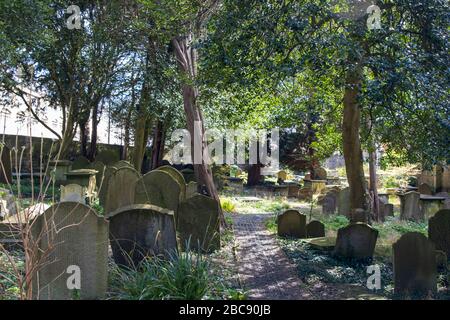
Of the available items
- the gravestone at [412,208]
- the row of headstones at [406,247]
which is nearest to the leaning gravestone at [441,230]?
the row of headstones at [406,247]

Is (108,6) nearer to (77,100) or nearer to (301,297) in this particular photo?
(77,100)

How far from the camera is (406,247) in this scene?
711cm

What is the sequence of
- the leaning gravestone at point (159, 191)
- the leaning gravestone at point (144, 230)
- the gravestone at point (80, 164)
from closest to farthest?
the leaning gravestone at point (144, 230), the leaning gravestone at point (159, 191), the gravestone at point (80, 164)

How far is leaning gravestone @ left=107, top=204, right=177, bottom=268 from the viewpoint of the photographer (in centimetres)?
621

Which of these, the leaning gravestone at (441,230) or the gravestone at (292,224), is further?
the gravestone at (292,224)

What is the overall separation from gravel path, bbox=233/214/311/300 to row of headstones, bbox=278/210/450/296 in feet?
2.41

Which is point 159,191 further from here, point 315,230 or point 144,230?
point 315,230

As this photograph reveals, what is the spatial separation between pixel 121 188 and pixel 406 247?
19.5ft

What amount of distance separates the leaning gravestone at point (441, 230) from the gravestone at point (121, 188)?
6.18 metres

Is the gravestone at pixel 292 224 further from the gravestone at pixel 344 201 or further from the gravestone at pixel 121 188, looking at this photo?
the gravestone at pixel 344 201

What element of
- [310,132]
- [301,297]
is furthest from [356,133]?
[310,132]

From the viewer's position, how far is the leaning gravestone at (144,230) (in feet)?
20.4

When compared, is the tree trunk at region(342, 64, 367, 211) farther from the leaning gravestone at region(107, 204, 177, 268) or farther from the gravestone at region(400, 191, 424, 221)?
the gravestone at region(400, 191, 424, 221)

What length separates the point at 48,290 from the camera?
517 centimetres
